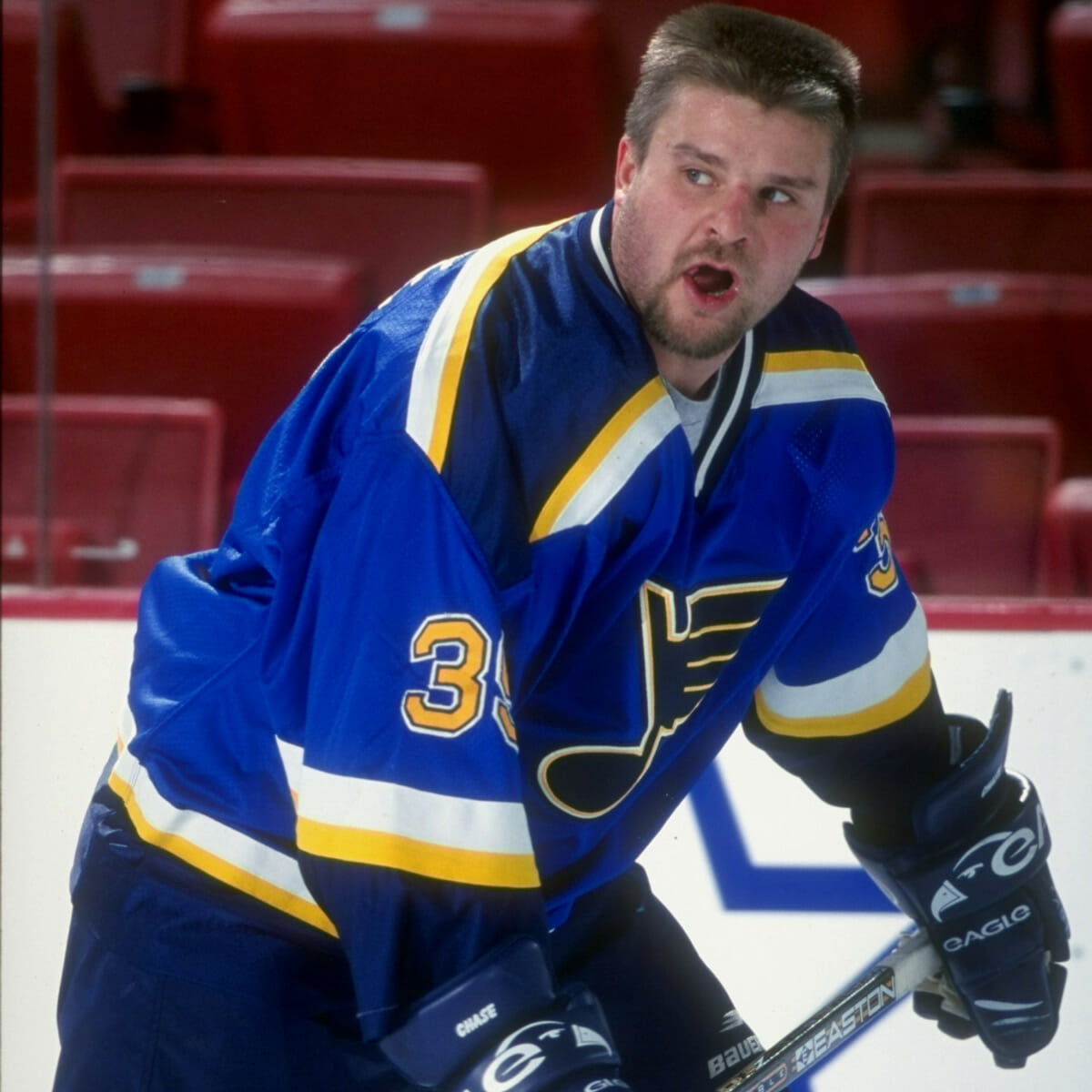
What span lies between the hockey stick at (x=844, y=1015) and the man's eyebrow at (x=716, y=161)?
1.89ft

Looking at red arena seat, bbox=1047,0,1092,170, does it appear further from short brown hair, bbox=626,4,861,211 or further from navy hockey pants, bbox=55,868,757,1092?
navy hockey pants, bbox=55,868,757,1092

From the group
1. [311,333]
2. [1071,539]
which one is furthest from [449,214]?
[1071,539]

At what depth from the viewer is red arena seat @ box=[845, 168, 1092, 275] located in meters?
2.25

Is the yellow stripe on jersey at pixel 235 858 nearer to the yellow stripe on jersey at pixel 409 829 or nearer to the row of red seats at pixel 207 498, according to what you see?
the yellow stripe on jersey at pixel 409 829

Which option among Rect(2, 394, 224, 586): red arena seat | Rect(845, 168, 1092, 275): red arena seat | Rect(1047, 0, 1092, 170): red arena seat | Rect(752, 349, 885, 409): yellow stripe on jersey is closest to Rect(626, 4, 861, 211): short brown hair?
Rect(752, 349, 885, 409): yellow stripe on jersey

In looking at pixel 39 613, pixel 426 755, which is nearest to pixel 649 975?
pixel 426 755

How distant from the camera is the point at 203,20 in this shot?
284 centimetres

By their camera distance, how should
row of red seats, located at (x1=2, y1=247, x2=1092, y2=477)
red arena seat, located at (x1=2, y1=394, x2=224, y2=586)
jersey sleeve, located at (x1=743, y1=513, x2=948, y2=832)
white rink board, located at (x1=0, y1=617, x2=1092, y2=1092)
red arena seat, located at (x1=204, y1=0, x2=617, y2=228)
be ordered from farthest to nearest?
red arena seat, located at (x1=204, y1=0, x2=617, y2=228)
row of red seats, located at (x1=2, y1=247, x2=1092, y2=477)
red arena seat, located at (x1=2, y1=394, x2=224, y2=586)
white rink board, located at (x1=0, y1=617, x2=1092, y2=1092)
jersey sleeve, located at (x1=743, y1=513, x2=948, y2=832)

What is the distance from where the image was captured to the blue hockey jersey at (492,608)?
0.96 metres

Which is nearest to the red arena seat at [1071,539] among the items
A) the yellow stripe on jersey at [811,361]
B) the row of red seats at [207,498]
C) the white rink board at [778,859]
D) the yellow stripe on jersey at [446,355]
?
the row of red seats at [207,498]

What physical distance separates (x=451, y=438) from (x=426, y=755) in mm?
165

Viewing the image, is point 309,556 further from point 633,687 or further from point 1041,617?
point 1041,617

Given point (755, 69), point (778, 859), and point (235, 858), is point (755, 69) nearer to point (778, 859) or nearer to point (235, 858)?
point (235, 858)

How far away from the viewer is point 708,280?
1.05 m
